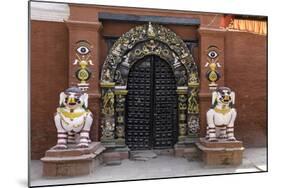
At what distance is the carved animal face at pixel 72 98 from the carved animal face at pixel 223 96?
1.22 meters

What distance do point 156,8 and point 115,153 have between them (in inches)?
53.5

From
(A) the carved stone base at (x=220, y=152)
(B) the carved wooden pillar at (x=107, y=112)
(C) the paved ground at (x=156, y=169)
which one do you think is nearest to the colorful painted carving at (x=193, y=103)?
(A) the carved stone base at (x=220, y=152)

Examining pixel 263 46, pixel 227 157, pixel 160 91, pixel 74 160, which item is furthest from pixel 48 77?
pixel 263 46

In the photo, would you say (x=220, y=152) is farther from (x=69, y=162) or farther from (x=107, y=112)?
(x=69, y=162)

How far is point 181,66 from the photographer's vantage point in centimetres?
318

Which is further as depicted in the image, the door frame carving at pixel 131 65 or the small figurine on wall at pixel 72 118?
the door frame carving at pixel 131 65

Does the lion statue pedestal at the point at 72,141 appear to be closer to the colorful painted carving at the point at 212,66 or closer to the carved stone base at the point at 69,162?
the carved stone base at the point at 69,162

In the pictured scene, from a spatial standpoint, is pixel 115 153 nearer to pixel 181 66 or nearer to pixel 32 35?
pixel 181 66

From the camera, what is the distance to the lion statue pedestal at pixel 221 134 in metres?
3.13

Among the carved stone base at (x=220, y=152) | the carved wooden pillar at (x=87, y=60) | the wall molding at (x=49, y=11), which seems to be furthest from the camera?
the carved stone base at (x=220, y=152)

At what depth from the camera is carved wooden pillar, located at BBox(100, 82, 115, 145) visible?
9.89ft

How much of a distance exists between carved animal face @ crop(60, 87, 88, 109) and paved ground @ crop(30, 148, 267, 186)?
537 millimetres

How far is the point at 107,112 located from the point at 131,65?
49cm

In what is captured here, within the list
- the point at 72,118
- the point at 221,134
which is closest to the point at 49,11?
the point at 72,118
